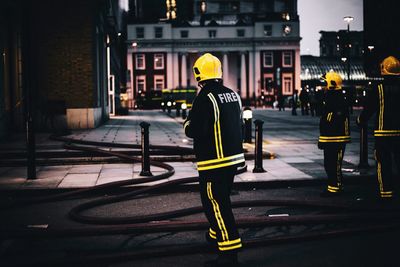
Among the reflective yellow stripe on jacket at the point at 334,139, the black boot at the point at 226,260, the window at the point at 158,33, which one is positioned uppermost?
the window at the point at 158,33

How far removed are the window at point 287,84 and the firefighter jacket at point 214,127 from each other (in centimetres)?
8270

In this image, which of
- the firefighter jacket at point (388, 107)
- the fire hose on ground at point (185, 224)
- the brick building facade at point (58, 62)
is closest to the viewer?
the fire hose on ground at point (185, 224)

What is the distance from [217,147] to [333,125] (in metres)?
3.52

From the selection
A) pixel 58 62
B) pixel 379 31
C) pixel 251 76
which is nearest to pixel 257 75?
pixel 251 76

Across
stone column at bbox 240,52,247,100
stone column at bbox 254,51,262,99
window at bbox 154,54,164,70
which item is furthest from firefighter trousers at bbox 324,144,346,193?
window at bbox 154,54,164,70

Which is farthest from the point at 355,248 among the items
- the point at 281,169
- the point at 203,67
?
the point at 281,169

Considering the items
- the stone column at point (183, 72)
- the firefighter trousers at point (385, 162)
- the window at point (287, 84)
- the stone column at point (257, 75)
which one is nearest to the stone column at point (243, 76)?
the stone column at point (257, 75)

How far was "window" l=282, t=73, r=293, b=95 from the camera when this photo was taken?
8581 cm

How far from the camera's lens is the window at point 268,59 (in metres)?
85.4

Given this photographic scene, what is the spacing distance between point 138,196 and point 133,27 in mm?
79505

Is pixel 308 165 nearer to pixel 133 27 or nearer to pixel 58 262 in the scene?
pixel 58 262

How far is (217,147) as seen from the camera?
175 inches

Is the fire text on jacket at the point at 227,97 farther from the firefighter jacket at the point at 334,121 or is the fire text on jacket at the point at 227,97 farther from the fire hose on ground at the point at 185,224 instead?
the firefighter jacket at the point at 334,121

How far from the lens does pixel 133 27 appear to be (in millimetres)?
84500
